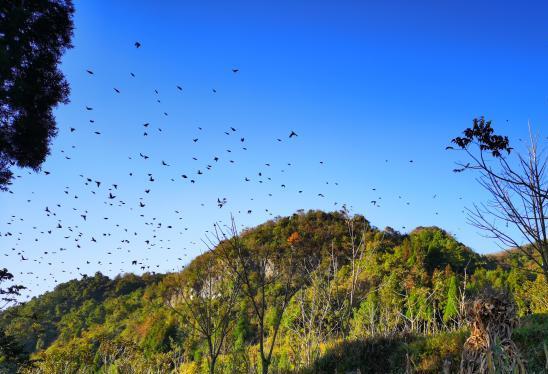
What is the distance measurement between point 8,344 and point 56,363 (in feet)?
64.3

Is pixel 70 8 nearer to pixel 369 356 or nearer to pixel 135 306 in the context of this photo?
pixel 369 356

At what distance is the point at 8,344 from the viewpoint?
25.5 ft

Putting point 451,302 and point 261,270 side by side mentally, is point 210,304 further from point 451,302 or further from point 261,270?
point 451,302

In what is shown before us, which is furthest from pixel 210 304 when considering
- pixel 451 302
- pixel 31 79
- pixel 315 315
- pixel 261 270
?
pixel 451 302

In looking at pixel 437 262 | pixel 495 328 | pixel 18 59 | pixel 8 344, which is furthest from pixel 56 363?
pixel 437 262

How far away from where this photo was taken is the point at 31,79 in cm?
876

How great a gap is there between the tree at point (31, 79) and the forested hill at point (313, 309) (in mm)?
3438

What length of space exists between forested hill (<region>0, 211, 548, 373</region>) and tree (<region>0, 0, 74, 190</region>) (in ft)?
11.3

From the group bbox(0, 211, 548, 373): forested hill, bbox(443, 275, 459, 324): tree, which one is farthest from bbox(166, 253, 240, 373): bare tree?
bbox(443, 275, 459, 324): tree

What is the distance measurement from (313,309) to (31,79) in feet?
40.0

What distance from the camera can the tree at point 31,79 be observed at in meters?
8.13

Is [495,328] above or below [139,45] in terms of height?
below

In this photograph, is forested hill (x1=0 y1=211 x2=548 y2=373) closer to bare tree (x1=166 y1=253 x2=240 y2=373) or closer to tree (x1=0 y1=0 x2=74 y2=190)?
bare tree (x1=166 y1=253 x2=240 y2=373)

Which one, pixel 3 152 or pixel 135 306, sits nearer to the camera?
pixel 3 152
